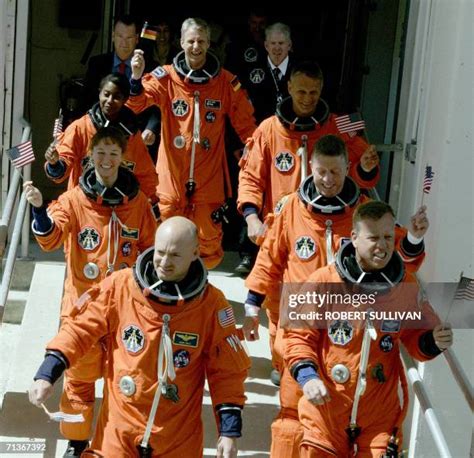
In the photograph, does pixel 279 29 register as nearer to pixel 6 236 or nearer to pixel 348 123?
pixel 348 123

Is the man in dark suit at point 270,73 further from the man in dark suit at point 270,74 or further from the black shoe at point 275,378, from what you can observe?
the black shoe at point 275,378

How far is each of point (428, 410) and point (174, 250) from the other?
4.26 feet

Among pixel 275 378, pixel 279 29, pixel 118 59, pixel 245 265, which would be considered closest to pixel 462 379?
pixel 275 378

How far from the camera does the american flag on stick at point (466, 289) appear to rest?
6.26m

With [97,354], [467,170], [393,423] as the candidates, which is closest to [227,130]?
[467,170]

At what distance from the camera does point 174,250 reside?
5836 mm

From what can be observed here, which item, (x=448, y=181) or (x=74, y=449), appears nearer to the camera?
(x=74, y=449)

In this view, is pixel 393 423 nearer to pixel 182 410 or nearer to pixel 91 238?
pixel 182 410

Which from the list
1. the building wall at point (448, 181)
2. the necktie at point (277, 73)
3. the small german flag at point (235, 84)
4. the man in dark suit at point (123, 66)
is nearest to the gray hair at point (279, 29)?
the necktie at point (277, 73)

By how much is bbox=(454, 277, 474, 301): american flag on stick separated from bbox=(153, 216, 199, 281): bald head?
4.16 feet

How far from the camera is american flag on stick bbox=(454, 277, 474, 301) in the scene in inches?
246

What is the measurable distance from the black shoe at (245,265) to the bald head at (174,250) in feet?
11.7

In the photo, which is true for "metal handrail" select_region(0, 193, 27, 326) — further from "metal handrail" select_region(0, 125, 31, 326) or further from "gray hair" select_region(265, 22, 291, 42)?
"gray hair" select_region(265, 22, 291, 42)

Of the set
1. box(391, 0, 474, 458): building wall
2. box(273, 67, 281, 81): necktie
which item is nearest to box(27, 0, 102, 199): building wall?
box(273, 67, 281, 81): necktie
